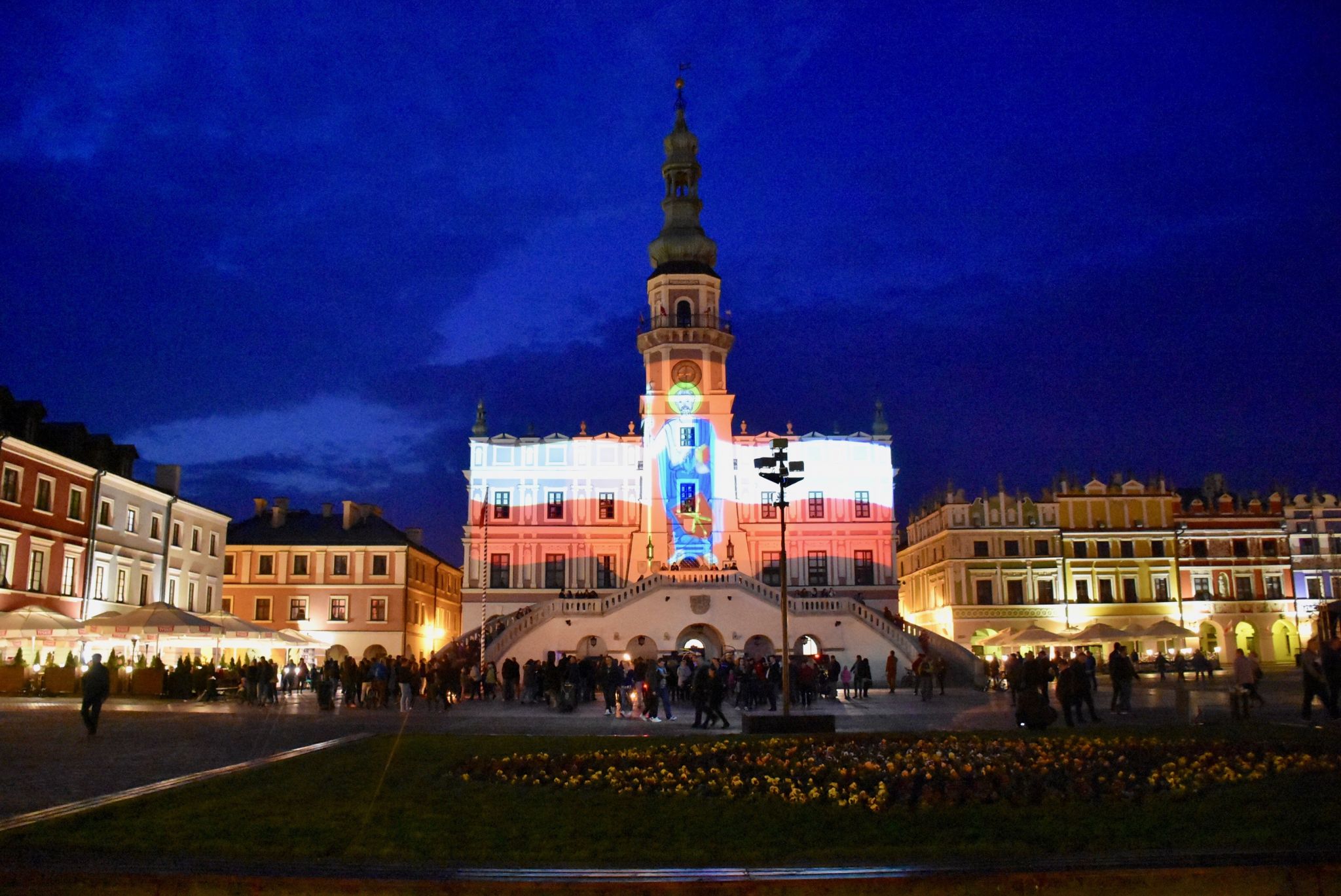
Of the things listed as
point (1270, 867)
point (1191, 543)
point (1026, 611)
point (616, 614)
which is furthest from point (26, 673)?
point (1191, 543)

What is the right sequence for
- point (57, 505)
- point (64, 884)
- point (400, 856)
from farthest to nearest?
1. point (57, 505)
2. point (400, 856)
3. point (64, 884)

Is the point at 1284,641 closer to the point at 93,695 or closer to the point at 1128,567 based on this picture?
the point at 1128,567

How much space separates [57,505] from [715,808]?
1667 inches

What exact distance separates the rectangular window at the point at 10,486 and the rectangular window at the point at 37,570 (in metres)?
→ 2.49

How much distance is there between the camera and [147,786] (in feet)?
44.3

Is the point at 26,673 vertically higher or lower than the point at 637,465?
lower

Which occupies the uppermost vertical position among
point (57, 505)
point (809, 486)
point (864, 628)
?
point (809, 486)

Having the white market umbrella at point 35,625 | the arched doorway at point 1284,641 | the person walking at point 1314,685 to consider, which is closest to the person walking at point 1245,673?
the person walking at point 1314,685

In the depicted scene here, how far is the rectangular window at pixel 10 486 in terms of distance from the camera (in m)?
41.9

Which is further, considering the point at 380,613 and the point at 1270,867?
the point at 380,613

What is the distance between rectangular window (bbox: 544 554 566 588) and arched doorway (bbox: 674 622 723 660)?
12.4 meters

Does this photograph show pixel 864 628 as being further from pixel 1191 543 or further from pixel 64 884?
pixel 64 884

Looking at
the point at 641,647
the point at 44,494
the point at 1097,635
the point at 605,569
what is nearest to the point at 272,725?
the point at 44,494

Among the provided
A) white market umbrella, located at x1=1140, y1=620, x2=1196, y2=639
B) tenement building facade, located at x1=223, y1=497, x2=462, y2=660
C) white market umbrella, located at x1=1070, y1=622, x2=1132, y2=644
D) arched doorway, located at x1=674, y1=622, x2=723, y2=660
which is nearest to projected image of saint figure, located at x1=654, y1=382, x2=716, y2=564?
arched doorway, located at x1=674, y1=622, x2=723, y2=660
